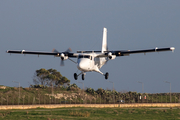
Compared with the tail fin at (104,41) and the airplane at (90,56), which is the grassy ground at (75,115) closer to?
the airplane at (90,56)

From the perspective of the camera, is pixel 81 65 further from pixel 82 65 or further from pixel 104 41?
pixel 104 41

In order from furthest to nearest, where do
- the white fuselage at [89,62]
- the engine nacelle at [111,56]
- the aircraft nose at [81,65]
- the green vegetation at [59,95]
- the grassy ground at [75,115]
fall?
the green vegetation at [59,95] < the grassy ground at [75,115] < the engine nacelle at [111,56] < the white fuselage at [89,62] < the aircraft nose at [81,65]

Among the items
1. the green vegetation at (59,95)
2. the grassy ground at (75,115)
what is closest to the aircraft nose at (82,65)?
the grassy ground at (75,115)

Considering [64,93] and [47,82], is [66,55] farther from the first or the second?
[47,82]

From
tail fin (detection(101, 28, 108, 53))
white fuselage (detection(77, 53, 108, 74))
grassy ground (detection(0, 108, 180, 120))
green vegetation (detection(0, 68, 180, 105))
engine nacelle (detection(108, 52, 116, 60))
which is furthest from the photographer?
green vegetation (detection(0, 68, 180, 105))

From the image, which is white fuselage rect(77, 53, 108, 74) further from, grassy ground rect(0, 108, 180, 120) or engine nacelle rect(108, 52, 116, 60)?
grassy ground rect(0, 108, 180, 120)

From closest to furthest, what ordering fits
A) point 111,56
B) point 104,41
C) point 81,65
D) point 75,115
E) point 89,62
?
point 81,65
point 89,62
point 111,56
point 75,115
point 104,41

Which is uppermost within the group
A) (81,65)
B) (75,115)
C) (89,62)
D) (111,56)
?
(111,56)

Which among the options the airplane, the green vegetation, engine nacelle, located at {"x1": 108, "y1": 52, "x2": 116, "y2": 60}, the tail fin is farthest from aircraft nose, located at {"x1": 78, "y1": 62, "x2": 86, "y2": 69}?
the green vegetation

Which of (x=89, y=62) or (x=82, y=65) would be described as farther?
(x=89, y=62)

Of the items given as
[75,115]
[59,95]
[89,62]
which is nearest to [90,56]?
[89,62]

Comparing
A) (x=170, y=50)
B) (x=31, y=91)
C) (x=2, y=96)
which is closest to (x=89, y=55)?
(x=170, y=50)

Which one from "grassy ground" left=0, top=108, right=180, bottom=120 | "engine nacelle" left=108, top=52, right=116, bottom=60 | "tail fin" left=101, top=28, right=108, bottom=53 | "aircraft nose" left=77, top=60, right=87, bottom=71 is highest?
"tail fin" left=101, top=28, right=108, bottom=53

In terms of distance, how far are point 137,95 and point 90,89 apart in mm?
17889
